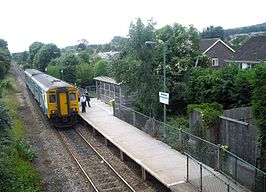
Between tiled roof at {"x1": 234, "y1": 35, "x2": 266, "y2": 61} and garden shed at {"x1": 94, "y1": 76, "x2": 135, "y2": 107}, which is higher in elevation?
tiled roof at {"x1": 234, "y1": 35, "x2": 266, "y2": 61}

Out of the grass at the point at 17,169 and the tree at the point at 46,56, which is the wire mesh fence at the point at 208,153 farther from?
the tree at the point at 46,56

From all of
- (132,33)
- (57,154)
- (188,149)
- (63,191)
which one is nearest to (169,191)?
(188,149)

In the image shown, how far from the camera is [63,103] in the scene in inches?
875

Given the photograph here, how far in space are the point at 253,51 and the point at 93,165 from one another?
25178mm

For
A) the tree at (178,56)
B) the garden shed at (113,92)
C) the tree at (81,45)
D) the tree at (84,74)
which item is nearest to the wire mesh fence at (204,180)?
the tree at (178,56)

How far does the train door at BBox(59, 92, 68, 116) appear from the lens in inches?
869

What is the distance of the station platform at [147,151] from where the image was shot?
11992mm

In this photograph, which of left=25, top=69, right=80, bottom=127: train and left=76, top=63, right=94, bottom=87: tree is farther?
left=76, top=63, right=94, bottom=87: tree

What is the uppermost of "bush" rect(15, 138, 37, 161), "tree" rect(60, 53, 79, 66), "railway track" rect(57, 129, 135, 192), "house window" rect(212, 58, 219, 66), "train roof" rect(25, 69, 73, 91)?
"tree" rect(60, 53, 79, 66)

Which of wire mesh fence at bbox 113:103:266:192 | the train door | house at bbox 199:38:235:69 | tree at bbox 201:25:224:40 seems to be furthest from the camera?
tree at bbox 201:25:224:40

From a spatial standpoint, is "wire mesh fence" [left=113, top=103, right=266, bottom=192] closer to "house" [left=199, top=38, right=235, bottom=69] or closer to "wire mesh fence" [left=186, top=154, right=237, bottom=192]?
"wire mesh fence" [left=186, top=154, right=237, bottom=192]

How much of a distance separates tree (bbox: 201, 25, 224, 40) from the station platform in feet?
252

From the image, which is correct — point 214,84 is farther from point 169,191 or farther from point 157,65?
point 169,191

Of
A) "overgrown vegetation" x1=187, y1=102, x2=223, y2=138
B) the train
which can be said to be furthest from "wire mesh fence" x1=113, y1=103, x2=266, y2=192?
the train
